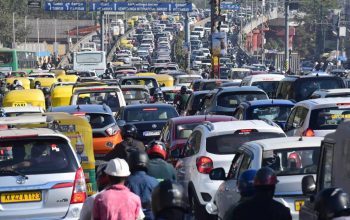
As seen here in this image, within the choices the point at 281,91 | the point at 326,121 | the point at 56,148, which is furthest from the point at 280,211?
the point at 281,91

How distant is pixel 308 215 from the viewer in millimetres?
9625

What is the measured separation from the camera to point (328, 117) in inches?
723

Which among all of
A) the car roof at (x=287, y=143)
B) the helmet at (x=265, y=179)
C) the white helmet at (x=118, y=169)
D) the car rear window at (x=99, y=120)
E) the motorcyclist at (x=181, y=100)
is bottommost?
the motorcyclist at (x=181, y=100)

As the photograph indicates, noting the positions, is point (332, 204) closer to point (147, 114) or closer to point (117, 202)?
point (117, 202)

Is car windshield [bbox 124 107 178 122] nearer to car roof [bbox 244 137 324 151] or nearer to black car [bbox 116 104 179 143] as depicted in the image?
black car [bbox 116 104 179 143]

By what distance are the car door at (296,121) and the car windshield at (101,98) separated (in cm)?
923

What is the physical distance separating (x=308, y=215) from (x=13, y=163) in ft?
12.8

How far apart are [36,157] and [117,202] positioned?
338 centimetres

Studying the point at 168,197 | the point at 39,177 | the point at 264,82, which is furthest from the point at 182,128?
the point at 264,82

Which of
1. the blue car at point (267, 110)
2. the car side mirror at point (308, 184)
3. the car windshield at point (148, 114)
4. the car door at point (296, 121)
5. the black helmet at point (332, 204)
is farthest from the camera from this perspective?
the car windshield at point (148, 114)

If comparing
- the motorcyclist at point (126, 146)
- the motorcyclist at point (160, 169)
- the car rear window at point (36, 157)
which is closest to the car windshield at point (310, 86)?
the motorcyclist at point (126, 146)

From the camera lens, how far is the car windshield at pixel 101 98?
28.5 meters

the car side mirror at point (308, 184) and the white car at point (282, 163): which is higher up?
the car side mirror at point (308, 184)

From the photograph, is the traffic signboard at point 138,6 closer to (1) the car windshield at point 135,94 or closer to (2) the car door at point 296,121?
(1) the car windshield at point 135,94
